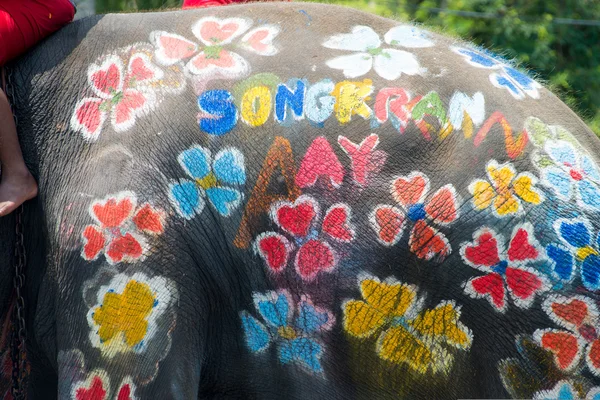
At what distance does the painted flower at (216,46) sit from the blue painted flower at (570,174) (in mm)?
920

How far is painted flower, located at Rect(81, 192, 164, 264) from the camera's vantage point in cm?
259

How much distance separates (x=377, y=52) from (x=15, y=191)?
121cm

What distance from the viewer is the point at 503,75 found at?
2697 millimetres

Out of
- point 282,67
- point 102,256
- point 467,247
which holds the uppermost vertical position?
point 282,67

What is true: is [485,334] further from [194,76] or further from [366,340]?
[194,76]

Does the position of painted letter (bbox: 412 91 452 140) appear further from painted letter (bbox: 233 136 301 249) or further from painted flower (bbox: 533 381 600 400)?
painted flower (bbox: 533 381 600 400)

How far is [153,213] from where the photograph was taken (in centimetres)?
261

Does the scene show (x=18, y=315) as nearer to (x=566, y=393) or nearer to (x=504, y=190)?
(x=504, y=190)

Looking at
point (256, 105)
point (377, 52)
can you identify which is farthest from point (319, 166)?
point (377, 52)

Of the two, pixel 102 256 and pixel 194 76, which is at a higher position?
pixel 194 76

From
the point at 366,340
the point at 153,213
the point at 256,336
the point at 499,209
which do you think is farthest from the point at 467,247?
the point at 153,213

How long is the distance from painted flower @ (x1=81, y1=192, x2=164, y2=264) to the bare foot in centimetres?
24

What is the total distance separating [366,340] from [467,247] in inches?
16.4

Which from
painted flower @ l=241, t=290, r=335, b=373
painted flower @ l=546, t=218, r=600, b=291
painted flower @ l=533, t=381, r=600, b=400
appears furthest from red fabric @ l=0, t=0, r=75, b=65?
painted flower @ l=533, t=381, r=600, b=400
